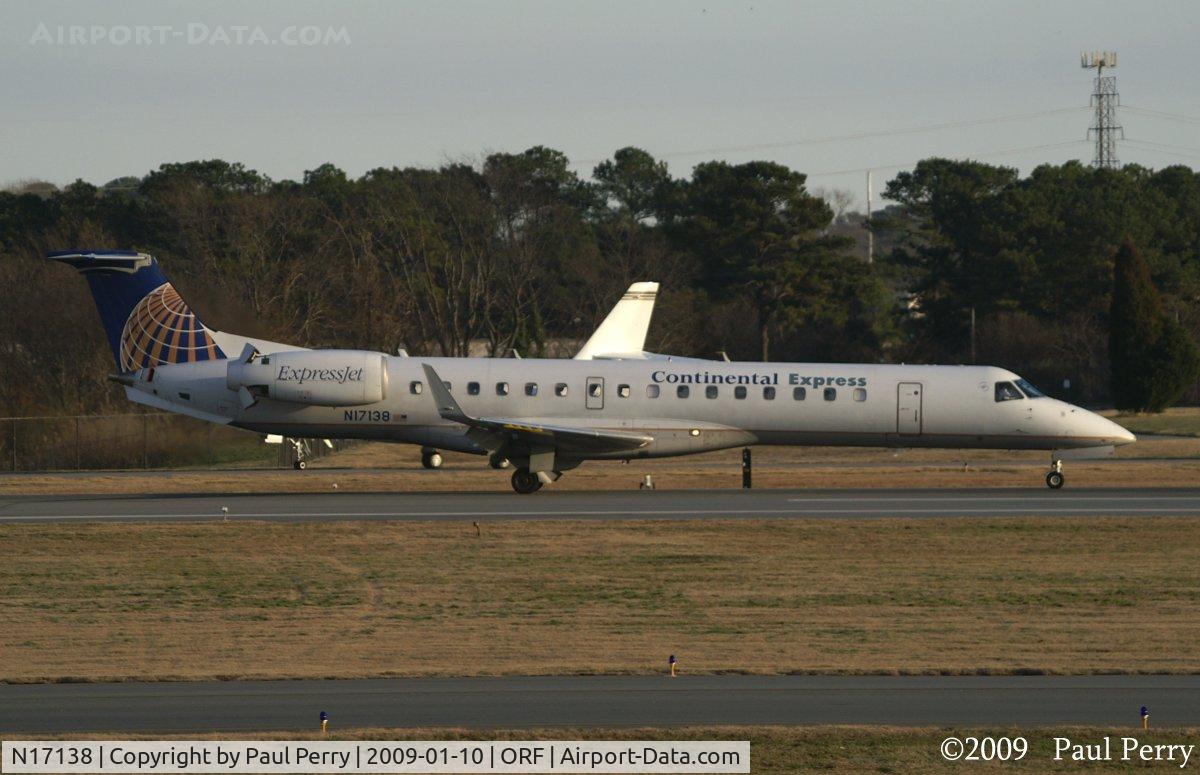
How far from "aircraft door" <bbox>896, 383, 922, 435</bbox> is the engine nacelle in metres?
11.7

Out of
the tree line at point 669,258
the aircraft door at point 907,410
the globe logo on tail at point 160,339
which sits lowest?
the aircraft door at point 907,410

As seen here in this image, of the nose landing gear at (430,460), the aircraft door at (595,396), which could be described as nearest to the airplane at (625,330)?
the nose landing gear at (430,460)

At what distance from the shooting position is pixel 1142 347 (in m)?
66.5

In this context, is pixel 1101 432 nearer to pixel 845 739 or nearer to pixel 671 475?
pixel 671 475

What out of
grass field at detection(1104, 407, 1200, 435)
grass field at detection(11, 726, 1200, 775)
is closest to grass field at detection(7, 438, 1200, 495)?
grass field at detection(1104, 407, 1200, 435)

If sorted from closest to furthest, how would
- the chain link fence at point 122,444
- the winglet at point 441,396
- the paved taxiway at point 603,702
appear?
the paved taxiway at point 603,702, the winglet at point 441,396, the chain link fence at point 122,444

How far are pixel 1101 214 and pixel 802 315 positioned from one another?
1717cm

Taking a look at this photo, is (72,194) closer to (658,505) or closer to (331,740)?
(658,505)

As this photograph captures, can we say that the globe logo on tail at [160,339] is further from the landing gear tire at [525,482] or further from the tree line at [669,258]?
the tree line at [669,258]

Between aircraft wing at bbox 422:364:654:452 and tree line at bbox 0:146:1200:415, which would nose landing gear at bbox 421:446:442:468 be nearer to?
aircraft wing at bbox 422:364:654:452

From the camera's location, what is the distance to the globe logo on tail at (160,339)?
3456 cm

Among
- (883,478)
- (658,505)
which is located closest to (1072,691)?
(658,505)

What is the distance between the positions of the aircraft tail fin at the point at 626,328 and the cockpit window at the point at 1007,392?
15.8 m

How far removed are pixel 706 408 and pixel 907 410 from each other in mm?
4616
